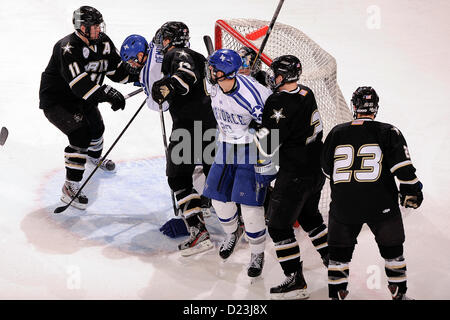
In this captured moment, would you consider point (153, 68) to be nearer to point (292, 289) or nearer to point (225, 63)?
point (225, 63)

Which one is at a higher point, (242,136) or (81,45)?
(81,45)

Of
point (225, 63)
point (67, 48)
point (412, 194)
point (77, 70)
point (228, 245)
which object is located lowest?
point (228, 245)

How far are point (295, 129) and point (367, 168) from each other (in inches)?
17.2

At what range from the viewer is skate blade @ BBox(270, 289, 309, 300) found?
3.04 metres

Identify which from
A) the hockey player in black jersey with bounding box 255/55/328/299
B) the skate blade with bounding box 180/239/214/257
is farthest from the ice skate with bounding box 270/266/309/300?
the skate blade with bounding box 180/239/214/257

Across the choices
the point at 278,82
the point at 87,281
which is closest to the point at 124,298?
the point at 87,281

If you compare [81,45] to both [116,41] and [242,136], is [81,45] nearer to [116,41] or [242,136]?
[242,136]

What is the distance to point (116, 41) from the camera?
6.86 metres

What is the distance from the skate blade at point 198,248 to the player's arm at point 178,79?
0.91 m

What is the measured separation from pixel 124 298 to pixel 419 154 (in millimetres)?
2818

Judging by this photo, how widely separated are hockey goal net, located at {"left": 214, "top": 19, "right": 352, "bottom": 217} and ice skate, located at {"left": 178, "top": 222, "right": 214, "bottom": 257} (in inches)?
32.8

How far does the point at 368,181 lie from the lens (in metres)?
2.64

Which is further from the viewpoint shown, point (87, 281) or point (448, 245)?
point (448, 245)

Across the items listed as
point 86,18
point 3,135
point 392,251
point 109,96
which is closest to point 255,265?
point 392,251
